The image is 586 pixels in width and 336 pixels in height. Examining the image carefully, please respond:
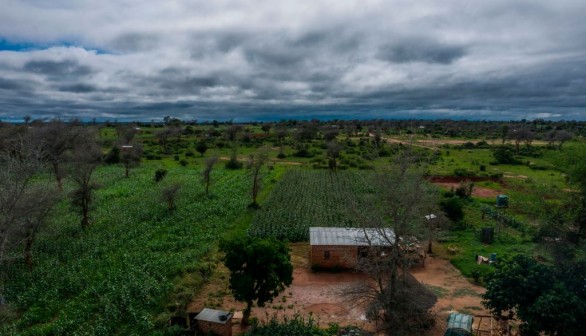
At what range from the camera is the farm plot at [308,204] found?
29.5 metres

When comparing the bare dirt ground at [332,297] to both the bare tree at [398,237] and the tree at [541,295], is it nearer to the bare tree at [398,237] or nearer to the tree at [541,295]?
the bare tree at [398,237]

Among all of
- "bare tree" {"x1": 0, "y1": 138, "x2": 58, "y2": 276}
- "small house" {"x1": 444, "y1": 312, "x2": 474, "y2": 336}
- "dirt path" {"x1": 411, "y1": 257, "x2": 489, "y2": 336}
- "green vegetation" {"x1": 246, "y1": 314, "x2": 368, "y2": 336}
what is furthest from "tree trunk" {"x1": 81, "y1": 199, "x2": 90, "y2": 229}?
"small house" {"x1": 444, "y1": 312, "x2": 474, "y2": 336}

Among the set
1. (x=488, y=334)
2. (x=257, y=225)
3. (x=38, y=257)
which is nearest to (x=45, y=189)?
(x=38, y=257)

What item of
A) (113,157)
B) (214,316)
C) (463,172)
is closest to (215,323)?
(214,316)

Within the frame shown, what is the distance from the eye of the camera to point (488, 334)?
16266mm

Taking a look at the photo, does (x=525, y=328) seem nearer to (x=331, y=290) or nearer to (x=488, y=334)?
(x=488, y=334)

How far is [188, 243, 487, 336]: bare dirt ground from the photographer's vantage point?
58.6ft

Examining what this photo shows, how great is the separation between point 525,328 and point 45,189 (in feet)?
82.1

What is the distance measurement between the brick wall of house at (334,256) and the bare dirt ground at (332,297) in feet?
2.02

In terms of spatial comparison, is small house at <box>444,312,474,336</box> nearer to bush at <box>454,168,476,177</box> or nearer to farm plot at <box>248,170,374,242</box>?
farm plot at <box>248,170,374,242</box>

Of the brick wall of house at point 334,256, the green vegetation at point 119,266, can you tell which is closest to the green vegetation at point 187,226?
the green vegetation at point 119,266

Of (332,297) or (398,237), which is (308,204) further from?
(398,237)

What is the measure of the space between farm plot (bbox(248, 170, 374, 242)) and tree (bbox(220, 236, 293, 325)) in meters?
6.20

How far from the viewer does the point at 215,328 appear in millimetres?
15781
